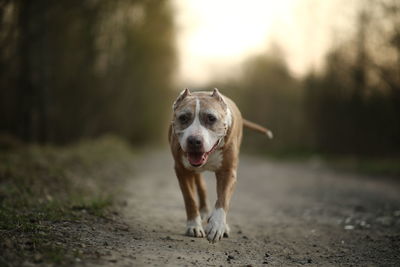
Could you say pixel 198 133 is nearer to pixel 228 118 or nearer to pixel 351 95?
pixel 228 118

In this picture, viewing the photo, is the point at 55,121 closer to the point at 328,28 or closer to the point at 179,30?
the point at 179,30

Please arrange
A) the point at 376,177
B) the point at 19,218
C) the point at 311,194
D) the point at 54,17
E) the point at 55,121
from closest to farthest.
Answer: the point at 19,218, the point at 311,194, the point at 376,177, the point at 54,17, the point at 55,121

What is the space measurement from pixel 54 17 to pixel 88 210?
1097 centimetres

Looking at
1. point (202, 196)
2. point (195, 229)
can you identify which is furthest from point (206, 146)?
point (202, 196)

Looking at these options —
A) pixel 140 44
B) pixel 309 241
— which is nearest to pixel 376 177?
pixel 309 241

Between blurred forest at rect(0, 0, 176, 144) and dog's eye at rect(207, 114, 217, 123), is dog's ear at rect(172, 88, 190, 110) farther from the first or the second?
blurred forest at rect(0, 0, 176, 144)

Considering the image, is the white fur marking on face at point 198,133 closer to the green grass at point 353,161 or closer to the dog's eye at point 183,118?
the dog's eye at point 183,118

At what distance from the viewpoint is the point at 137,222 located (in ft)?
20.6

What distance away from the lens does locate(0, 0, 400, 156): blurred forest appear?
1448 centimetres

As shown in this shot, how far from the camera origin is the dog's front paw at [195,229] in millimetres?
5762

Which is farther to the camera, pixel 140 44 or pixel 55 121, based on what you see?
pixel 140 44

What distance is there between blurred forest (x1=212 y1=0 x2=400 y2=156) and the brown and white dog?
12.7 meters

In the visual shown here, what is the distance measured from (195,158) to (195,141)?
10.4 inches

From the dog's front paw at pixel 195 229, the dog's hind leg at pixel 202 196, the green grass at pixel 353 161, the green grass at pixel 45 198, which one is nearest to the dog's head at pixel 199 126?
the dog's front paw at pixel 195 229
